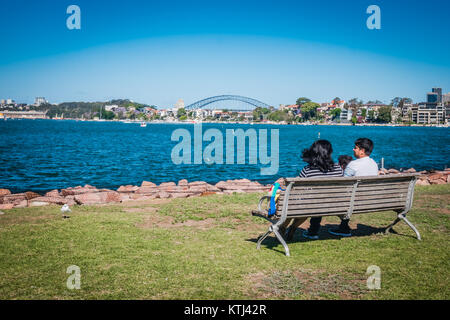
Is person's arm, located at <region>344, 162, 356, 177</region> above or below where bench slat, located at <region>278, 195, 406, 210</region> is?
above

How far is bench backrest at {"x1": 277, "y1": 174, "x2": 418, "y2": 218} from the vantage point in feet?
16.1

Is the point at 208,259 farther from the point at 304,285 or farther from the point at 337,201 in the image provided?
the point at 337,201

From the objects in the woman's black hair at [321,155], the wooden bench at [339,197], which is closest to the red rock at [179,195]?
the wooden bench at [339,197]

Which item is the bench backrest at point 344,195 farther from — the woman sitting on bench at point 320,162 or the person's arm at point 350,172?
the person's arm at point 350,172

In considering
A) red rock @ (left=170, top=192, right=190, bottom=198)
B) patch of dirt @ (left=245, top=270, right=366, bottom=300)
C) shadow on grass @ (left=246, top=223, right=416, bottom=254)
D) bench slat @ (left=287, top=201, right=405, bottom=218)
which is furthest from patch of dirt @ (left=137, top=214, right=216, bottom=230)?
red rock @ (left=170, top=192, right=190, bottom=198)

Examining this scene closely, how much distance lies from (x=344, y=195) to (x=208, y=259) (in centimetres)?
215

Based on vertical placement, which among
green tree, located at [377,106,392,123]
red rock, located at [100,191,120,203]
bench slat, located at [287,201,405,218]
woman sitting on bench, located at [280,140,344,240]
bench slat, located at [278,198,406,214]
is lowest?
red rock, located at [100,191,120,203]

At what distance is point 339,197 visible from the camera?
5.24m

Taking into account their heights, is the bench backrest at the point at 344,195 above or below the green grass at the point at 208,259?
above

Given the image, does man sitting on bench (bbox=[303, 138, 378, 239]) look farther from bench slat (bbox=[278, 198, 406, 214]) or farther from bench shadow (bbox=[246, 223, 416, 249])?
bench slat (bbox=[278, 198, 406, 214])

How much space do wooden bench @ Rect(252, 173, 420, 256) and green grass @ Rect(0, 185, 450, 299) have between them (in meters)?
0.54

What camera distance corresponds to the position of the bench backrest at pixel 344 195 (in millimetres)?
4922

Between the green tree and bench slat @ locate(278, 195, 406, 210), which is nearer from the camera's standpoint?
bench slat @ locate(278, 195, 406, 210)
